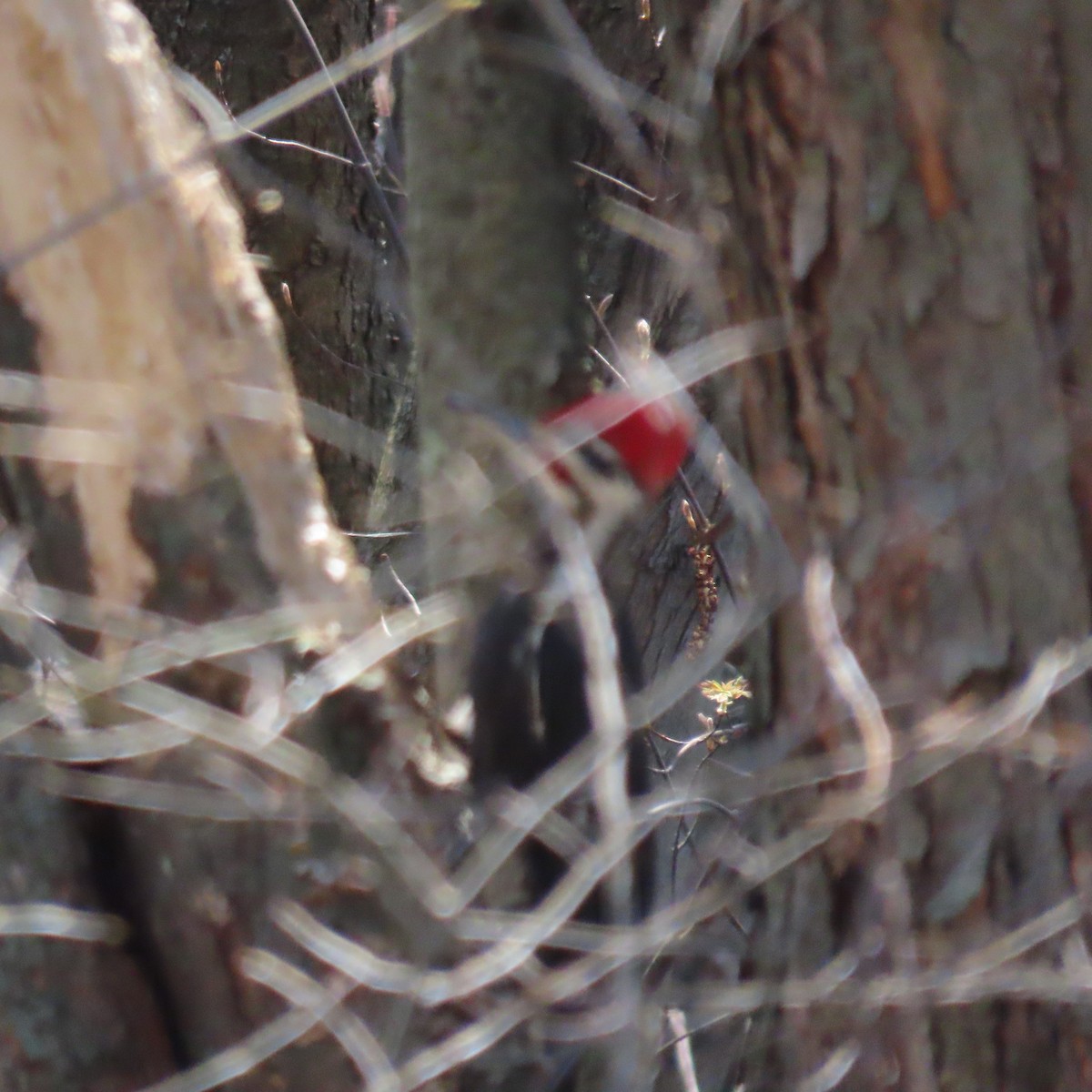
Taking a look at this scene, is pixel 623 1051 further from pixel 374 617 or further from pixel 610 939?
pixel 374 617

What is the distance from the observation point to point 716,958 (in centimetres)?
125

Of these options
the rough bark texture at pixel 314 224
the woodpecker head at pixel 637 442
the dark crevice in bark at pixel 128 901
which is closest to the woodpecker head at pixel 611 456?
the woodpecker head at pixel 637 442

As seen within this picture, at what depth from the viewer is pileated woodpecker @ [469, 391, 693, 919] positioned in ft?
4.14

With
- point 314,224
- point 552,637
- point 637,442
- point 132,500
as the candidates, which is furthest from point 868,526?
point 314,224

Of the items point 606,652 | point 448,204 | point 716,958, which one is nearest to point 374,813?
point 606,652

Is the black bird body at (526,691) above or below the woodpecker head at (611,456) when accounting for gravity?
below

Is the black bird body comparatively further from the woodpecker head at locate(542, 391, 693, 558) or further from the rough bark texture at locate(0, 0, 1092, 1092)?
the rough bark texture at locate(0, 0, 1092, 1092)

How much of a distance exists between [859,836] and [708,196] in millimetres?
573

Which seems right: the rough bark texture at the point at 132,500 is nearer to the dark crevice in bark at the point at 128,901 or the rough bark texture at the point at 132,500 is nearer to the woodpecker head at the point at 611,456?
the dark crevice in bark at the point at 128,901

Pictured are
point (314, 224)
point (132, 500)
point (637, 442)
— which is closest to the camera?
point (132, 500)

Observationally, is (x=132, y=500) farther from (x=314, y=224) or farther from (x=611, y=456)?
(x=314, y=224)

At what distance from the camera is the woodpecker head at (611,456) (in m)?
1.19

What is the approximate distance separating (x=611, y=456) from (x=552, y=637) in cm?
20

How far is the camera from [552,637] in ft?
4.44
